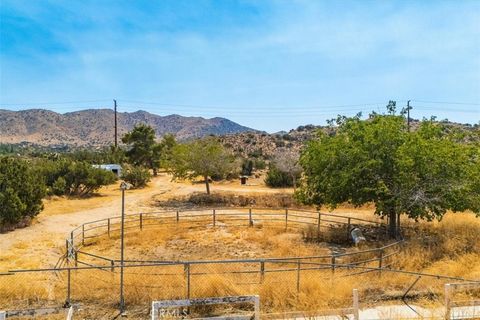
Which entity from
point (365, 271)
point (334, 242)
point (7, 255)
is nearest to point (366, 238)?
point (334, 242)

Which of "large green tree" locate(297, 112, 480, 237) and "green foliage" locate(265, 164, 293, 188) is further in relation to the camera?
"green foliage" locate(265, 164, 293, 188)

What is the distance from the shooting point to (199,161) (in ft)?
112

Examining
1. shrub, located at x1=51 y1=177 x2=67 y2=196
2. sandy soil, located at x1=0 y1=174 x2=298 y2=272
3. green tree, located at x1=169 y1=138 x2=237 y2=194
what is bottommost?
sandy soil, located at x1=0 y1=174 x2=298 y2=272

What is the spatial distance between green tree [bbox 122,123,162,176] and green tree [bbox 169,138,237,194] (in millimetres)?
20115

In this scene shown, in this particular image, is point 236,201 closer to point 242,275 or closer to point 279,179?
point 279,179

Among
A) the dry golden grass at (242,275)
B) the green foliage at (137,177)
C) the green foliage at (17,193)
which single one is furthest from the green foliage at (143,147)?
the dry golden grass at (242,275)

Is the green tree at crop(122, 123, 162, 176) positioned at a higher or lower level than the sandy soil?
higher

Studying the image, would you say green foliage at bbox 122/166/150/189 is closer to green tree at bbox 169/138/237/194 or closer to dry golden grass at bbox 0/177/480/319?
green tree at bbox 169/138/237/194

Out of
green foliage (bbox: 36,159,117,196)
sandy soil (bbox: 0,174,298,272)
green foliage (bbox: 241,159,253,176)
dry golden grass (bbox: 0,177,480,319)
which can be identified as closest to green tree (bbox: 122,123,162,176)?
sandy soil (bbox: 0,174,298,272)

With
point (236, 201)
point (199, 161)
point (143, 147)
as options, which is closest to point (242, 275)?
point (236, 201)

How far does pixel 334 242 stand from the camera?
65.5 feet

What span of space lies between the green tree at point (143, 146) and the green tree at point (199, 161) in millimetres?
20115

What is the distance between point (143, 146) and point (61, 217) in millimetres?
30037

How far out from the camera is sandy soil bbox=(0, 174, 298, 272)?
16.7 meters
